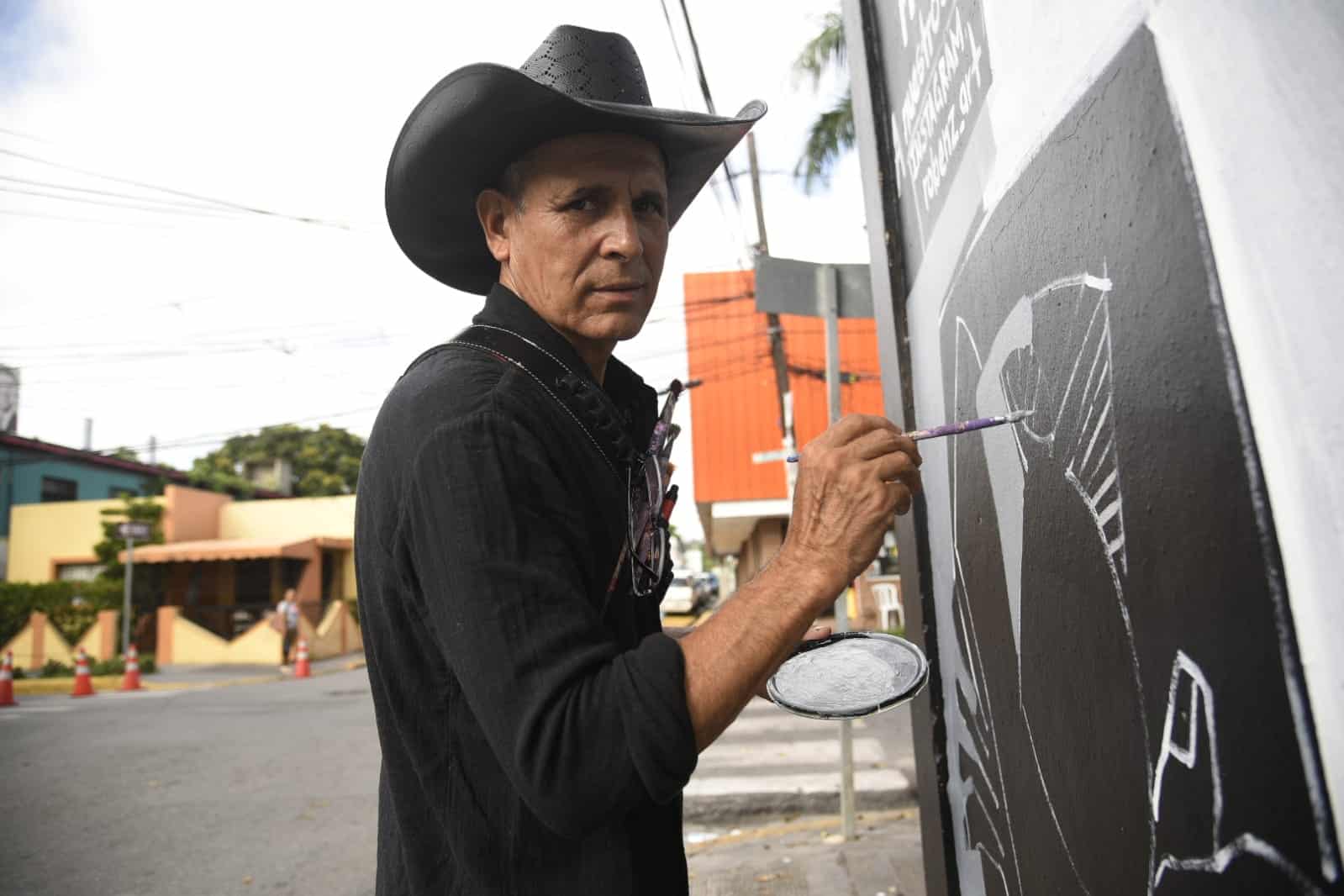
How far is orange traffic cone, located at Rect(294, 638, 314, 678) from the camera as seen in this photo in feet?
52.7

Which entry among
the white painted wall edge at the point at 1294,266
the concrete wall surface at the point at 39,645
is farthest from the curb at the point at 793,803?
the concrete wall surface at the point at 39,645

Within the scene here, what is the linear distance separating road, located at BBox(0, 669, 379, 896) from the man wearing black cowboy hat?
3835 millimetres

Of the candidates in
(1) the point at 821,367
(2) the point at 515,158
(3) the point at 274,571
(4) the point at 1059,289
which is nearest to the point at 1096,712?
(4) the point at 1059,289

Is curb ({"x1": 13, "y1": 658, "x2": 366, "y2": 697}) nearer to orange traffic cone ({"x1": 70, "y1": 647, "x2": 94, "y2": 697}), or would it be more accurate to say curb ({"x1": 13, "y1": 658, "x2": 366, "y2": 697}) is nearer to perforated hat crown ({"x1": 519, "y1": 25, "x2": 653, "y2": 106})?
orange traffic cone ({"x1": 70, "y1": 647, "x2": 94, "y2": 697})

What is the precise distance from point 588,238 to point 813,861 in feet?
12.0

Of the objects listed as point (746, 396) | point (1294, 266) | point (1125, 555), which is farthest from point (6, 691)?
point (1294, 266)

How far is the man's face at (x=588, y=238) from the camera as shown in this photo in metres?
1.40

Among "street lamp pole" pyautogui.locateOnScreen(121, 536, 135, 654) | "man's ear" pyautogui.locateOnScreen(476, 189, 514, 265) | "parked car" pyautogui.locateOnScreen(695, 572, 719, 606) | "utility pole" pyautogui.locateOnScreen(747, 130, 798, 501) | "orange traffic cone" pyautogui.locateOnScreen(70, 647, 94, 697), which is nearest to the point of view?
"man's ear" pyautogui.locateOnScreen(476, 189, 514, 265)

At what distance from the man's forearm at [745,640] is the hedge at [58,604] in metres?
21.3

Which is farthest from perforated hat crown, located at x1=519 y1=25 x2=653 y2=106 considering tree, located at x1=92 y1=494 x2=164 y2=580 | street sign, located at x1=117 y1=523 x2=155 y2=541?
tree, located at x1=92 y1=494 x2=164 y2=580

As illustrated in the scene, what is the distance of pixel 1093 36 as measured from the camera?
3.20 ft

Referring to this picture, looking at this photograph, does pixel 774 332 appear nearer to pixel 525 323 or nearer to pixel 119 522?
pixel 525 323

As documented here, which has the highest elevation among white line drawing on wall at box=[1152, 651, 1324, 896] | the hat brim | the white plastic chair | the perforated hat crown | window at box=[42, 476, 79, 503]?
window at box=[42, 476, 79, 503]

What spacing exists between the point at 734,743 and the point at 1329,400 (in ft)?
23.9
